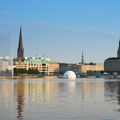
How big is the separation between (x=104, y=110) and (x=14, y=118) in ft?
20.9

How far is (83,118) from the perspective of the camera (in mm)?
18438

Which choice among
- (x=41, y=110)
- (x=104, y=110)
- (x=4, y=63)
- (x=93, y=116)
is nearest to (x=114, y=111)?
(x=104, y=110)

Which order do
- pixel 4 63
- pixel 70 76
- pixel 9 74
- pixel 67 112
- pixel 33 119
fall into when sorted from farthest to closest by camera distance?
1. pixel 70 76
2. pixel 9 74
3. pixel 4 63
4. pixel 67 112
5. pixel 33 119

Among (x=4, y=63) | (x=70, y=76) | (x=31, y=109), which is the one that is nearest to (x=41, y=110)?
(x=31, y=109)

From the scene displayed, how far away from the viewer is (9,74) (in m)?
148

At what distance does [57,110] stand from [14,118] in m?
4.10

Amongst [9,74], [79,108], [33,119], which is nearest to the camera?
[33,119]

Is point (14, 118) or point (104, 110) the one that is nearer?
point (14, 118)

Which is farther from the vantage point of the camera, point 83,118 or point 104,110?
point 104,110

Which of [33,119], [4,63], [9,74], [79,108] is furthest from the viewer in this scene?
[9,74]

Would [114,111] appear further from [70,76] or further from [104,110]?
[70,76]

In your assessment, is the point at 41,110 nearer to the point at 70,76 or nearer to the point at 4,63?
the point at 4,63

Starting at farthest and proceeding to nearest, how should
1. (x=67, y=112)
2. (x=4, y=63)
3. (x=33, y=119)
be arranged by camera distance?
(x=4, y=63) < (x=67, y=112) < (x=33, y=119)

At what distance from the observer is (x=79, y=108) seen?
22641 mm
